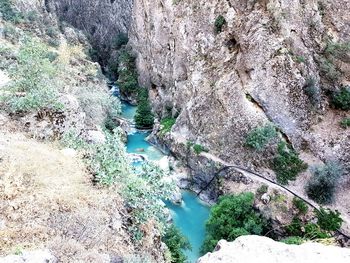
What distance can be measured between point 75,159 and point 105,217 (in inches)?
91.5

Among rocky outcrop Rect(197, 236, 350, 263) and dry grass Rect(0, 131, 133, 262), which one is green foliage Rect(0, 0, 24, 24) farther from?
rocky outcrop Rect(197, 236, 350, 263)

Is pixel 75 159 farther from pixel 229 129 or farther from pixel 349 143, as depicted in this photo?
pixel 349 143

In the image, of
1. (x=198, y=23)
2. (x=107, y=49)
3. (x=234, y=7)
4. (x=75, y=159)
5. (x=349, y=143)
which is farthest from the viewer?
(x=107, y=49)

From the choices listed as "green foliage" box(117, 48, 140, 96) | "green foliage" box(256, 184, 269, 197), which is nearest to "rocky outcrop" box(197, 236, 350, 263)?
"green foliage" box(256, 184, 269, 197)

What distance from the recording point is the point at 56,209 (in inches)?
351

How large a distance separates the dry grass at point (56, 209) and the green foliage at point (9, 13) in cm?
4518

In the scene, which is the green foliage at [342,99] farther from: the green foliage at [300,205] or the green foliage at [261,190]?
the green foliage at [261,190]

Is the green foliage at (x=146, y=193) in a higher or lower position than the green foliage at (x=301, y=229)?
higher

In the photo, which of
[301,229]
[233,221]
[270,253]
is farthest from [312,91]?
[270,253]

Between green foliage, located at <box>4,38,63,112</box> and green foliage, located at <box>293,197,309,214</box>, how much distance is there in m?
18.9

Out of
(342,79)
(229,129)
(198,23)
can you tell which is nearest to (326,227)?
(229,129)

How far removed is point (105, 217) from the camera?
924cm

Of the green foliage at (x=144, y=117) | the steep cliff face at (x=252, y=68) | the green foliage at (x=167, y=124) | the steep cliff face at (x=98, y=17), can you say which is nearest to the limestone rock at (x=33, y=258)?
the steep cliff face at (x=252, y=68)

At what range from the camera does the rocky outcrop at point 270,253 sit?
27.0ft
